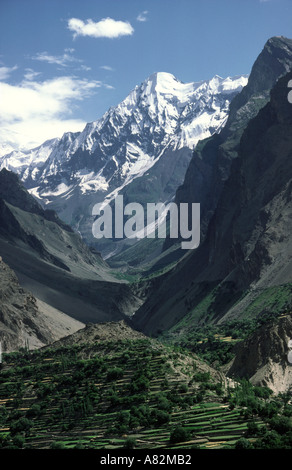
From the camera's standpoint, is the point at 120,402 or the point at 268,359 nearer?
the point at 120,402

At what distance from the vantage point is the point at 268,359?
110312mm

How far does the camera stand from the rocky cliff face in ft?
350

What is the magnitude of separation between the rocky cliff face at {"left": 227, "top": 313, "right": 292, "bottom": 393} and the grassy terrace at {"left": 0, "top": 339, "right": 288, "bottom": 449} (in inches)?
466

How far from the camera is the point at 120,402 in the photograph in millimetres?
84688

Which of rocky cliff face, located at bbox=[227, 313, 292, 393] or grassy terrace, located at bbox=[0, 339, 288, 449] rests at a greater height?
rocky cliff face, located at bbox=[227, 313, 292, 393]

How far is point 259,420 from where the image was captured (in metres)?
71.5

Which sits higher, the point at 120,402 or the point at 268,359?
the point at 268,359

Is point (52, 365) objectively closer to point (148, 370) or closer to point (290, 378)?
point (148, 370)

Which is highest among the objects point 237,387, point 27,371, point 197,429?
point 27,371

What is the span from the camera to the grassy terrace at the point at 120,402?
70938mm

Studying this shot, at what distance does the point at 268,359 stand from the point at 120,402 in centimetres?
3293

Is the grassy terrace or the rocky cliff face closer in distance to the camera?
the grassy terrace
